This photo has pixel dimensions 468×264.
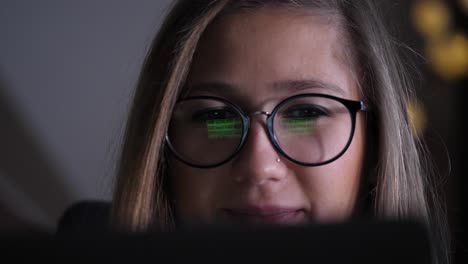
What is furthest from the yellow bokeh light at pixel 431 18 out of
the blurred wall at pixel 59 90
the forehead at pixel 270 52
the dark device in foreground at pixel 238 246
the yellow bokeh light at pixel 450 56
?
the dark device in foreground at pixel 238 246

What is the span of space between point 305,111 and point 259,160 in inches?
4.0

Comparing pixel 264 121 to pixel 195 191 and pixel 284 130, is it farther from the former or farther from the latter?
pixel 195 191

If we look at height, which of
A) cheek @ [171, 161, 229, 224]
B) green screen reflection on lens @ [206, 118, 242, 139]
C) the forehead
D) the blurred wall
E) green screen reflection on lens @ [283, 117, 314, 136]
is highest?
the forehead

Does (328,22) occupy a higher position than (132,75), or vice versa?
(328,22)

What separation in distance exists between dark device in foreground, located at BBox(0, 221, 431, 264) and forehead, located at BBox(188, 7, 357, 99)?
51cm

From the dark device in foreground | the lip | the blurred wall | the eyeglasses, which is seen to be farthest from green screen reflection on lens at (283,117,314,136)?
the blurred wall

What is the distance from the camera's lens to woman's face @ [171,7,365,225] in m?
0.74

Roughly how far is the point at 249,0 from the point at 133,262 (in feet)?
2.05

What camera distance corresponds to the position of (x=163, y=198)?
88 centimetres

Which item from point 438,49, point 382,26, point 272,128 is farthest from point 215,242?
point 438,49

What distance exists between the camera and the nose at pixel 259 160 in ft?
2.36

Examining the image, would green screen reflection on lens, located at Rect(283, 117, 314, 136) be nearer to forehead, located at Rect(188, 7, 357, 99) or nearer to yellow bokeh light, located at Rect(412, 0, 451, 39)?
forehead, located at Rect(188, 7, 357, 99)

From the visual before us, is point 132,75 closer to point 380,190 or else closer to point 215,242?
point 380,190

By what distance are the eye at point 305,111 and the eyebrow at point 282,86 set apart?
24 millimetres
